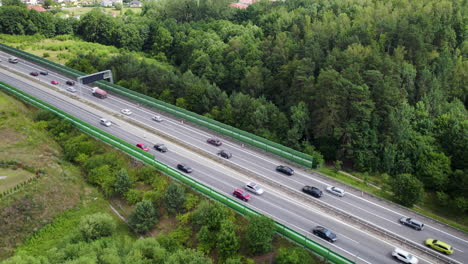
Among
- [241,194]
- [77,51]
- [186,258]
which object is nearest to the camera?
[186,258]

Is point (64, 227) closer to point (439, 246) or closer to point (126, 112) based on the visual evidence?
point (126, 112)

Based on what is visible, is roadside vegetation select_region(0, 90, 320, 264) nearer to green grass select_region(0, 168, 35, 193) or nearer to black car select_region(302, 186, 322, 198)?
green grass select_region(0, 168, 35, 193)

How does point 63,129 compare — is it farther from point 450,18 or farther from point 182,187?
point 450,18

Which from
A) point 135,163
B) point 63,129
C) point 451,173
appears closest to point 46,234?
point 135,163

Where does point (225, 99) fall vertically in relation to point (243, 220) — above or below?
above

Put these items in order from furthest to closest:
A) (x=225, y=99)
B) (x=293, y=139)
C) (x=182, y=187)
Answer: (x=225, y=99) < (x=293, y=139) < (x=182, y=187)

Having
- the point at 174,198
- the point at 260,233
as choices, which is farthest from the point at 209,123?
the point at 260,233
